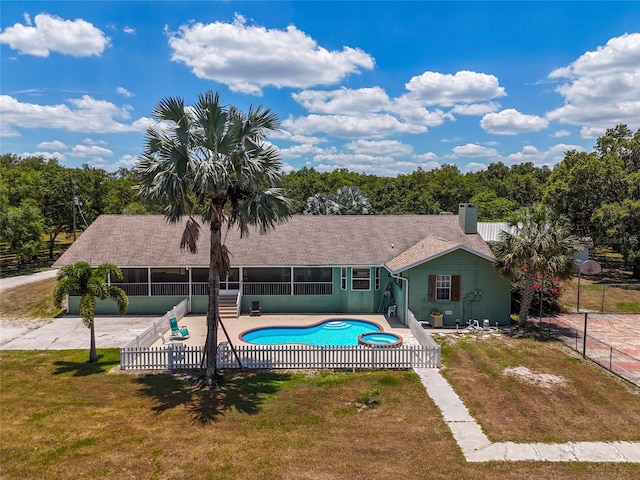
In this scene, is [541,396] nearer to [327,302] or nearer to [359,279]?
[359,279]

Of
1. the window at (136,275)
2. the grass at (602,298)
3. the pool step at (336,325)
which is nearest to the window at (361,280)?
the pool step at (336,325)

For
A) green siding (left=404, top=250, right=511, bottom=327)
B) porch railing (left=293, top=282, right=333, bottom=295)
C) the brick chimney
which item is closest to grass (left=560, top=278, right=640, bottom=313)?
green siding (left=404, top=250, right=511, bottom=327)

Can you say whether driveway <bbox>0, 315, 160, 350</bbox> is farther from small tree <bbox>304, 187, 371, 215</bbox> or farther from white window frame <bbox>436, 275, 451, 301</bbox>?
small tree <bbox>304, 187, 371, 215</bbox>

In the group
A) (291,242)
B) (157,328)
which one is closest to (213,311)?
(157,328)

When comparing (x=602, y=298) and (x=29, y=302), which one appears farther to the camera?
(x=602, y=298)

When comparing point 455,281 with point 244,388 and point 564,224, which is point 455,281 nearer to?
point 564,224

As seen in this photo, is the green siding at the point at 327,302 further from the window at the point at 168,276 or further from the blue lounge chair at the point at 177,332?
the blue lounge chair at the point at 177,332
